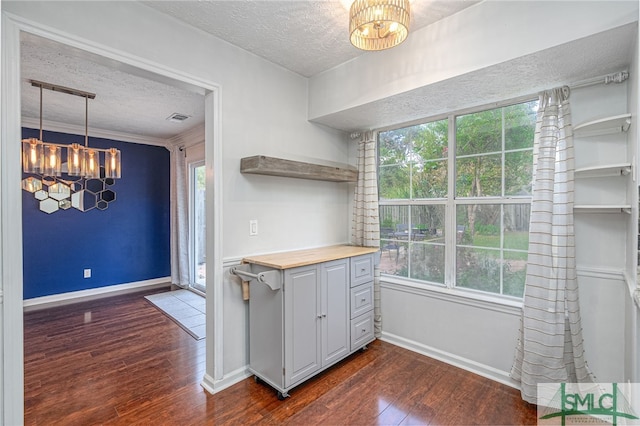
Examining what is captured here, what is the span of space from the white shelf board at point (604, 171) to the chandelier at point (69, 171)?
423 cm

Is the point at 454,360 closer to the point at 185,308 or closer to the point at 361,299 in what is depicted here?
the point at 361,299

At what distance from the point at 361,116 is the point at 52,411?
10.4 ft

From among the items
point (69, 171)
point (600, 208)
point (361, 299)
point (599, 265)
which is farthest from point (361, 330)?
point (69, 171)

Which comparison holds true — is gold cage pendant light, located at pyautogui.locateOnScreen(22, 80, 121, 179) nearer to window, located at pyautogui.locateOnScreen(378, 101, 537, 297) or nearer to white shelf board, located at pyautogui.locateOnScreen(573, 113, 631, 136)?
window, located at pyautogui.locateOnScreen(378, 101, 537, 297)

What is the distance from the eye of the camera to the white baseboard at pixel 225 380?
7.06 ft

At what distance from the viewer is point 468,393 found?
6.87 feet

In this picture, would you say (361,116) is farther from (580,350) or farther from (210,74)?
(580,350)

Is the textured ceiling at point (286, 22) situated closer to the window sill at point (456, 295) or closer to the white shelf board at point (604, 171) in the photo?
the white shelf board at point (604, 171)

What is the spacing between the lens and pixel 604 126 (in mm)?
1804

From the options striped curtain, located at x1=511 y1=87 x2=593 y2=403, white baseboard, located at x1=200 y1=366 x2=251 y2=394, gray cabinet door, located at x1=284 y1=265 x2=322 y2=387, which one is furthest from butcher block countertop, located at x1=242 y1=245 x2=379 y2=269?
striped curtain, located at x1=511 y1=87 x2=593 y2=403

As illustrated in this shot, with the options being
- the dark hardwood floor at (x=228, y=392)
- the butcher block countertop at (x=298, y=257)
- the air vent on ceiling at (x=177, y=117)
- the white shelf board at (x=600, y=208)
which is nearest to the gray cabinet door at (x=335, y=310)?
the butcher block countertop at (x=298, y=257)

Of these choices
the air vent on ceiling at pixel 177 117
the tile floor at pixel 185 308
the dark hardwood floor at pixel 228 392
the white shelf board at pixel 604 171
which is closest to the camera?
the white shelf board at pixel 604 171

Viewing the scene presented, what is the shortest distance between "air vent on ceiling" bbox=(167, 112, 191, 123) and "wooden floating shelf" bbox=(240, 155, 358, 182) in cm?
207

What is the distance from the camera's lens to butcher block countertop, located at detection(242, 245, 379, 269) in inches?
82.4
